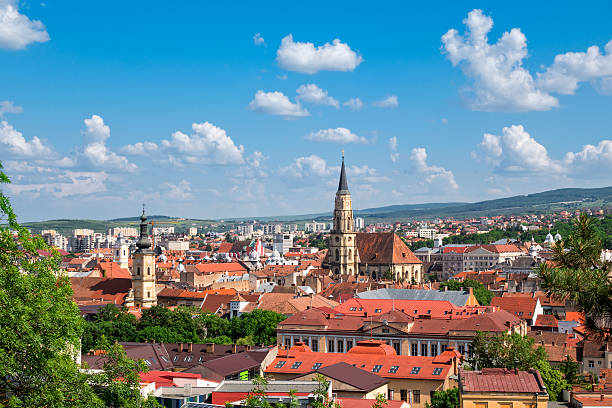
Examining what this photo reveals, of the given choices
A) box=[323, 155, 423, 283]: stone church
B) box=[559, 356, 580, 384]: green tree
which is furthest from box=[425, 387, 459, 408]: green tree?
box=[323, 155, 423, 283]: stone church

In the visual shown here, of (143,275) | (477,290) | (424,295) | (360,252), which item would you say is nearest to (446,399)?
(424,295)

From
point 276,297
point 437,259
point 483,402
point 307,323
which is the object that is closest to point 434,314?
point 307,323

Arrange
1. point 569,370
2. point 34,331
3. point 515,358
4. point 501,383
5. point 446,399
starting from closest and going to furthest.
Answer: point 34,331 → point 501,383 → point 446,399 → point 515,358 → point 569,370

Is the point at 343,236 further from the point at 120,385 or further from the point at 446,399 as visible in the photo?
the point at 120,385

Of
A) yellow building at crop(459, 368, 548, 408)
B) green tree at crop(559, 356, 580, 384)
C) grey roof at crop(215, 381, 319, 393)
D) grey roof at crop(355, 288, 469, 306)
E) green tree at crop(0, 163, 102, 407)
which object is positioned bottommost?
green tree at crop(559, 356, 580, 384)

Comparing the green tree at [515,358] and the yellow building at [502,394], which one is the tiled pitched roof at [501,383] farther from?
the green tree at [515,358]

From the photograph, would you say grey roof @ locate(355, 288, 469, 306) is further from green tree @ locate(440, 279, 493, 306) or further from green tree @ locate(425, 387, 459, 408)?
green tree @ locate(425, 387, 459, 408)

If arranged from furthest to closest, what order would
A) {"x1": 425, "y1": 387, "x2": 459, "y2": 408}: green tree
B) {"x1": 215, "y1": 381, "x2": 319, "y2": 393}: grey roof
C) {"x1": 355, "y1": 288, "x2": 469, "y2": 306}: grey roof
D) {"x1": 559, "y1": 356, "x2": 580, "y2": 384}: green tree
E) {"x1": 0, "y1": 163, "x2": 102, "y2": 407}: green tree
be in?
{"x1": 355, "y1": 288, "x2": 469, "y2": 306}: grey roof < {"x1": 559, "y1": 356, "x2": 580, "y2": 384}: green tree < {"x1": 425, "y1": 387, "x2": 459, "y2": 408}: green tree < {"x1": 215, "y1": 381, "x2": 319, "y2": 393}: grey roof < {"x1": 0, "y1": 163, "x2": 102, "y2": 407}: green tree
